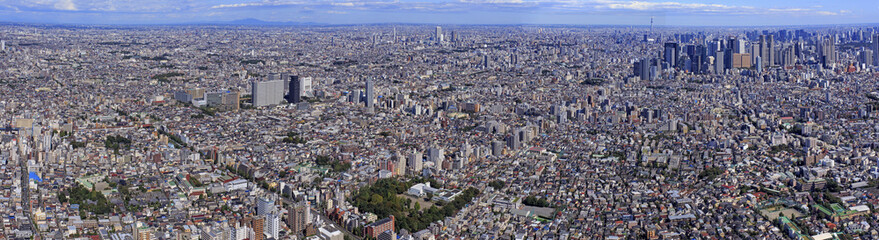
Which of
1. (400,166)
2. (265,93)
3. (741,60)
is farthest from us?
(741,60)

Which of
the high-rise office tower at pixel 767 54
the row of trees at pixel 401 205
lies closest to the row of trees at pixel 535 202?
the row of trees at pixel 401 205

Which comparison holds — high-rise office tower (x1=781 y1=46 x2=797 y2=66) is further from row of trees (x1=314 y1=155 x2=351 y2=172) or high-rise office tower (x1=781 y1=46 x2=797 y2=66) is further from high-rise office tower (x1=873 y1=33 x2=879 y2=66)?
row of trees (x1=314 y1=155 x2=351 y2=172)

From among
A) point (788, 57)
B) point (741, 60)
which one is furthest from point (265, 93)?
point (788, 57)

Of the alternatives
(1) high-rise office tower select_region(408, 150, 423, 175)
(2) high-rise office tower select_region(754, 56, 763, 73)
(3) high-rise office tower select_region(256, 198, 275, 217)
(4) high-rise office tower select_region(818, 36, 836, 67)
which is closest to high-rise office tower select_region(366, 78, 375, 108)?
(1) high-rise office tower select_region(408, 150, 423, 175)

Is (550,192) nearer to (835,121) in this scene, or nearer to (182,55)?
(835,121)

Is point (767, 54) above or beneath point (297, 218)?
above

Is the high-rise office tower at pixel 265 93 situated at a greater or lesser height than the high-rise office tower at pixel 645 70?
lesser

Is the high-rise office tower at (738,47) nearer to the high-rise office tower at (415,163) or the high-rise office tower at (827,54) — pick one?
the high-rise office tower at (827,54)

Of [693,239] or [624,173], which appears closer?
[693,239]

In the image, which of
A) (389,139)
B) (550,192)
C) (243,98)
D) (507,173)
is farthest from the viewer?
(243,98)

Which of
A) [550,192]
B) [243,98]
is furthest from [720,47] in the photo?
[550,192]

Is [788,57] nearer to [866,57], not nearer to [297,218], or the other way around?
[866,57]
